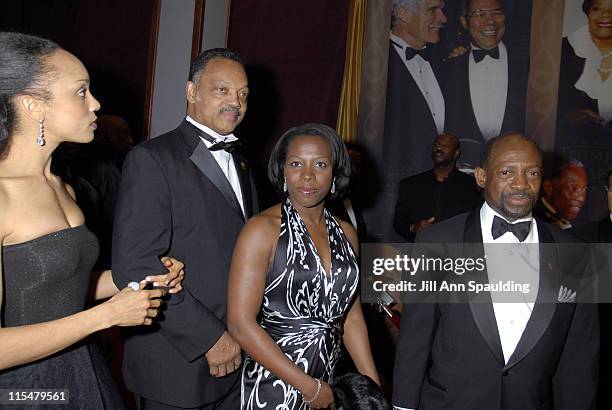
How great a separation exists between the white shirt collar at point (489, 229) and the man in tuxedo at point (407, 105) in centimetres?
327

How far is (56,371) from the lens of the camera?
64.8 inches

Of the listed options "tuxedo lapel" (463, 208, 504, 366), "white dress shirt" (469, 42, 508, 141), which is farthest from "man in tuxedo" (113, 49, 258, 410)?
"white dress shirt" (469, 42, 508, 141)

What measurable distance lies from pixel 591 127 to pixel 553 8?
108 centimetres

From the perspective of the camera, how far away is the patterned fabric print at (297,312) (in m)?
2.03

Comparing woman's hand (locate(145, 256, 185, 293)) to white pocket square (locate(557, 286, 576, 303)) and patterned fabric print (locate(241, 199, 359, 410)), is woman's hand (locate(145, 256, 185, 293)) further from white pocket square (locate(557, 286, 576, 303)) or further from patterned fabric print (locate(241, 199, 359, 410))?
white pocket square (locate(557, 286, 576, 303))

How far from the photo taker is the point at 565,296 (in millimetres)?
2090

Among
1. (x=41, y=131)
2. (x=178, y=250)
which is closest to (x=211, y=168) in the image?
(x=178, y=250)

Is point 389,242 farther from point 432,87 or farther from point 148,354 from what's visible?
point 148,354

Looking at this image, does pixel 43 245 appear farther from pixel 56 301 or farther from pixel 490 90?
pixel 490 90

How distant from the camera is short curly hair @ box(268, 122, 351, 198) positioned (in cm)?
221

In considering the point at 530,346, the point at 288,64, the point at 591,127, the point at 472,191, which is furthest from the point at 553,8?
the point at 530,346

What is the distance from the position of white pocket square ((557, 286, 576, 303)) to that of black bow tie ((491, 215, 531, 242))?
8.5 inches

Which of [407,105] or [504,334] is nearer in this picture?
[504,334]

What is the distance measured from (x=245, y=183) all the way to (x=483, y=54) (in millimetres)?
3680
